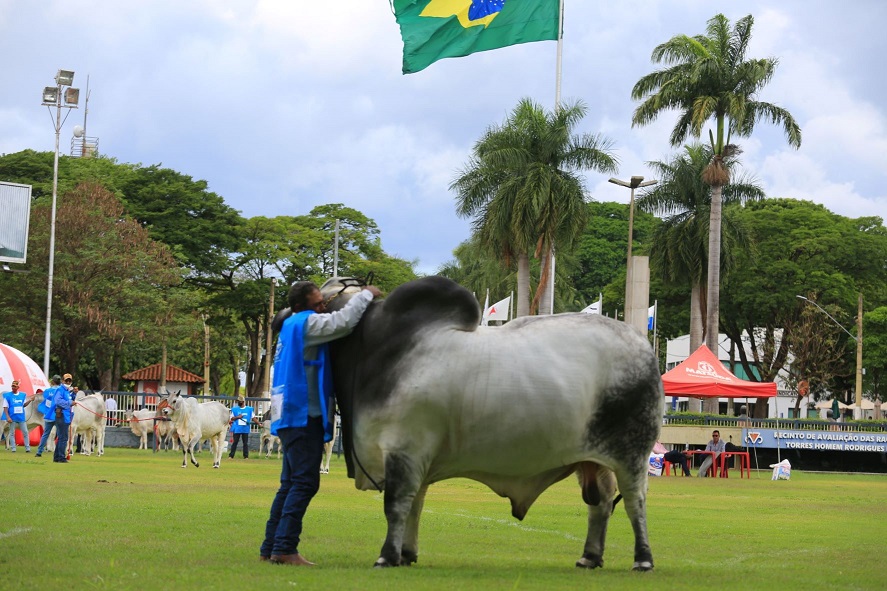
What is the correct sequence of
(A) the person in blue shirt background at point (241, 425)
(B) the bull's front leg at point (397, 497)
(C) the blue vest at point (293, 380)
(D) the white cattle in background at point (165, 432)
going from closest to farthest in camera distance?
1. (B) the bull's front leg at point (397, 497)
2. (C) the blue vest at point (293, 380)
3. (A) the person in blue shirt background at point (241, 425)
4. (D) the white cattle in background at point (165, 432)

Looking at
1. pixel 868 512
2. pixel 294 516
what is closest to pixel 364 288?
pixel 294 516

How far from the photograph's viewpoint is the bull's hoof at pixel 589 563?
9.88 meters

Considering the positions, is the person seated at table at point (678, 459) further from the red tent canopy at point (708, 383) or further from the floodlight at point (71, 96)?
the floodlight at point (71, 96)

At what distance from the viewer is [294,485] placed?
9234 millimetres

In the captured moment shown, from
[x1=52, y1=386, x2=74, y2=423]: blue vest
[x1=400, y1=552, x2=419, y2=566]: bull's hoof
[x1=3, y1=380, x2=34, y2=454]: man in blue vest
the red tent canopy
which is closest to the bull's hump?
[x1=400, y1=552, x2=419, y2=566]: bull's hoof

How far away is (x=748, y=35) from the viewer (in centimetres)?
5053

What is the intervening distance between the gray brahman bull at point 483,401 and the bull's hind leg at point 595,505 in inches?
1.6

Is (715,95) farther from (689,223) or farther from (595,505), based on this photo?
(595,505)

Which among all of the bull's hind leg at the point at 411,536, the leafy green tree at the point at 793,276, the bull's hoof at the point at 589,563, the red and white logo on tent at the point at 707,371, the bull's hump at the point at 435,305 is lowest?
the bull's hoof at the point at 589,563

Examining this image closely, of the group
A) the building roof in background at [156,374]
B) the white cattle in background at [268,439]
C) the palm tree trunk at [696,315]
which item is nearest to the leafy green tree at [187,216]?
the building roof in background at [156,374]

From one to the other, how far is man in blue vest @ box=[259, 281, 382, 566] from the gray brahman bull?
0.24 m

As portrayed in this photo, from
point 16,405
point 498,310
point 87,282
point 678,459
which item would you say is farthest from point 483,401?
point 87,282

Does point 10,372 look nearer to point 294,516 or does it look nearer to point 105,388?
point 105,388

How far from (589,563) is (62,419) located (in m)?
21.7
